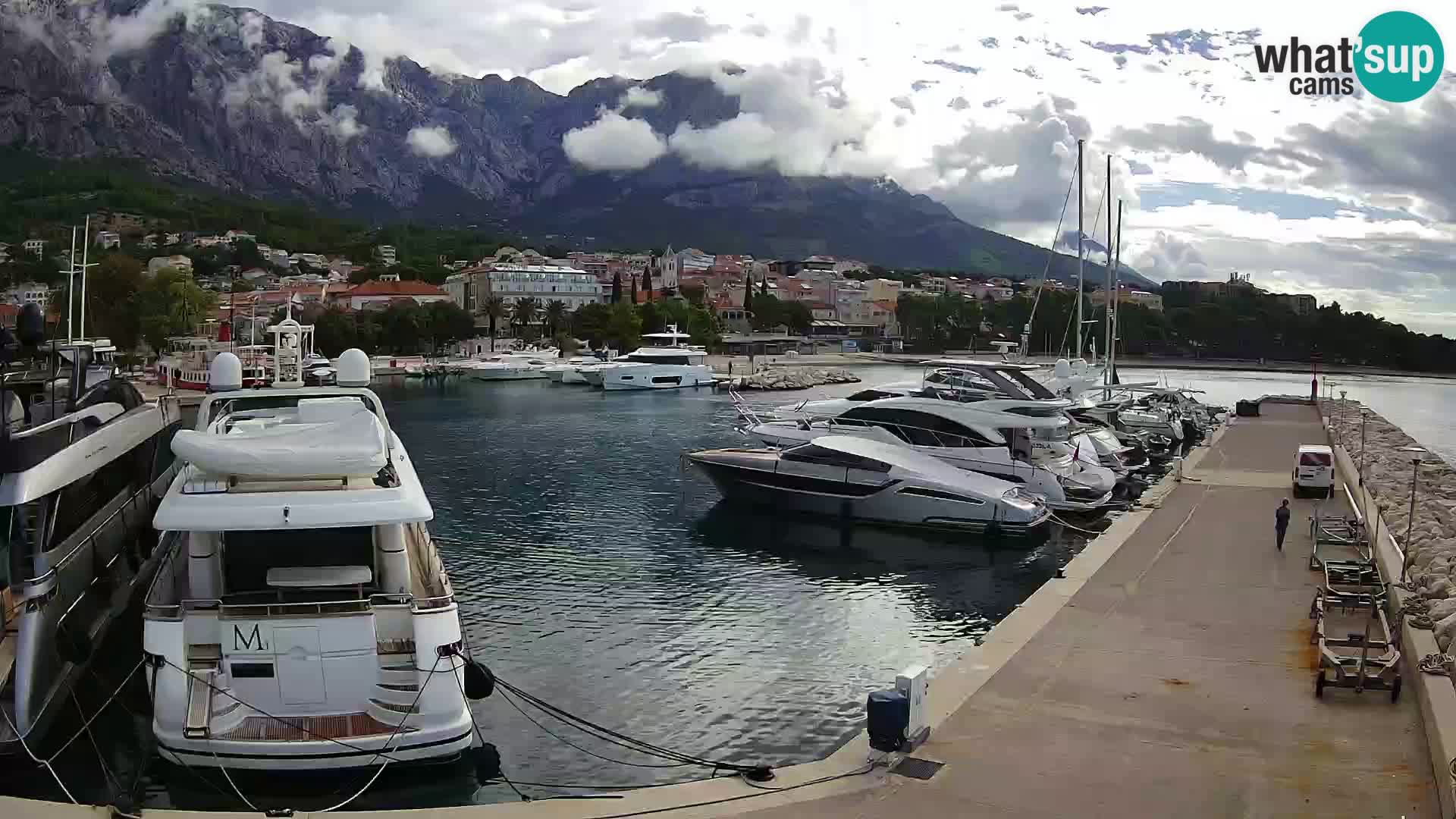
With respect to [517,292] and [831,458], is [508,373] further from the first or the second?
[831,458]

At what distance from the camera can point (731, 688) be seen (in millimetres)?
15102

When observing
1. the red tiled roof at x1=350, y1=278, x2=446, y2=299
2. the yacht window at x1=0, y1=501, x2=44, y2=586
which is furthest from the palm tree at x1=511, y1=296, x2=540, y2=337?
the yacht window at x1=0, y1=501, x2=44, y2=586

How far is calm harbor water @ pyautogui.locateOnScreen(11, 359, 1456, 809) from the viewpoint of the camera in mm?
12156

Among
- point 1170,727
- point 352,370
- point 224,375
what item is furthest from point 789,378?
point 1170,727

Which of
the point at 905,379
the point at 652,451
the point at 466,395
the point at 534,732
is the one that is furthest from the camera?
the point at 905,379

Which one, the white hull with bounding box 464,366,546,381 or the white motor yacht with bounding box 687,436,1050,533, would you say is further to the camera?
the white hull with bounding box 464,366,546,381

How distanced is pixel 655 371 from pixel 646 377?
863mm

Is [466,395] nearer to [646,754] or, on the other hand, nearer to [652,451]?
[652,451]

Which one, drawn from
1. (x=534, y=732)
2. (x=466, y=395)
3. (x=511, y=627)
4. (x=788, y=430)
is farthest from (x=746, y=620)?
(x=466, y=395)

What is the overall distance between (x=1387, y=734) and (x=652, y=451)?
3404 centimetres

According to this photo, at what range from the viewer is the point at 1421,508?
2372cm

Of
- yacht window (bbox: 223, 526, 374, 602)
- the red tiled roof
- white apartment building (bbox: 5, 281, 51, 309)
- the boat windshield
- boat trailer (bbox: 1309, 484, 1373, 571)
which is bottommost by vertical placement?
boat trailer (bbox: 1309, 484, 1373, 571)

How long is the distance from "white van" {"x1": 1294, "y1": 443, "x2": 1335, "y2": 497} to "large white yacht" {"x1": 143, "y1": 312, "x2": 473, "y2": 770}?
888 inches

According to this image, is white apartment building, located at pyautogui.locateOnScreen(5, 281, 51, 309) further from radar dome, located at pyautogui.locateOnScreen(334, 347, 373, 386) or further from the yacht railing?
the yacht railing
